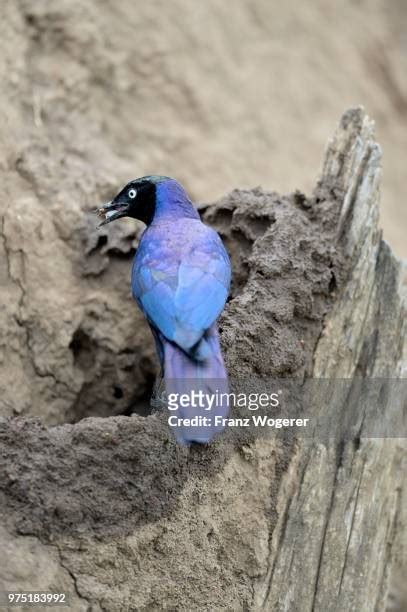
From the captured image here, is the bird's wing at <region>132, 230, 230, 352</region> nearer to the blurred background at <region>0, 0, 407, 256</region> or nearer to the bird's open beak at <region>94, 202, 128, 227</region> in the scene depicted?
the bird's open beak at <region>94, 202, 128, 227</region>

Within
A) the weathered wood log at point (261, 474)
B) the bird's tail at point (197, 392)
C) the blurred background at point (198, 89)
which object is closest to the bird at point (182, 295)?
the bird's tail at point (197, 392)

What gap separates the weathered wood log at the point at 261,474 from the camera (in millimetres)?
3582

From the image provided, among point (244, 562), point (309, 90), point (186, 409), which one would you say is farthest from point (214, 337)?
point (309, 90)

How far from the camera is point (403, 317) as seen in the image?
4824mm

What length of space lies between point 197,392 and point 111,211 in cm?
163

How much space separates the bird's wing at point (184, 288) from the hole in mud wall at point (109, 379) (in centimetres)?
85

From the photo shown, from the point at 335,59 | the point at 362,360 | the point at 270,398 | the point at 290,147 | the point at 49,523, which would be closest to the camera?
the point at 49,523

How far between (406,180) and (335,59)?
126 centimetres

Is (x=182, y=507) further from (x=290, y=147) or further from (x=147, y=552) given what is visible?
(x=290, y=147)

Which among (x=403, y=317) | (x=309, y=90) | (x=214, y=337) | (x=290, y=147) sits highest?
(x=309, y=90)

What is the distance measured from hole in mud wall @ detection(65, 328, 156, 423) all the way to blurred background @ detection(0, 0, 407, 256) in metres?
0.96

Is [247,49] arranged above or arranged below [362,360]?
above

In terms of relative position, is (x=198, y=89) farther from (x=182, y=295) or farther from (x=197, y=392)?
(x=197, y=392)

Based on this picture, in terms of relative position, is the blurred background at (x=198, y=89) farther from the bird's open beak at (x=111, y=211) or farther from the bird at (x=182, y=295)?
the bird at (x=182, y=295)
